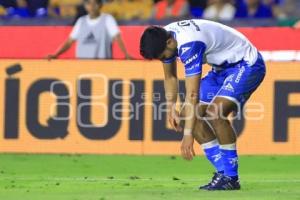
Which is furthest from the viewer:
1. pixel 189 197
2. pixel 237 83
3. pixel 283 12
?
pixel 283 12

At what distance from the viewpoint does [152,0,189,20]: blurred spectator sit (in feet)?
63.8

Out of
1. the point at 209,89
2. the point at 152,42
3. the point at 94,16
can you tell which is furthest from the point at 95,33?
the point at 152,42

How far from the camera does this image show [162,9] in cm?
1972

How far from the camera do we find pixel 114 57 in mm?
17531

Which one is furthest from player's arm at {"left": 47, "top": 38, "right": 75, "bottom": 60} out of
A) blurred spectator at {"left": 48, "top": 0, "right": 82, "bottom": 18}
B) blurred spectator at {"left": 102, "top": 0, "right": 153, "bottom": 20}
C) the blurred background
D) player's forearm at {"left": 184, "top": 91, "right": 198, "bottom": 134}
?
player's forearm at {"left": 184, "top": 91, "right": 198, "bottom": 134}

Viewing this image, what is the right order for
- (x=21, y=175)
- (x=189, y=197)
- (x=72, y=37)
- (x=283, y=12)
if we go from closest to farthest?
(x=189, y=197), (x=21, y=175), (x=72, y=37), (x=283, y=12)

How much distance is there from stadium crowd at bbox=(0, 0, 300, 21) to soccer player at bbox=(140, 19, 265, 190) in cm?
742

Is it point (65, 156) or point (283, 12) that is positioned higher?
point (283, 12)

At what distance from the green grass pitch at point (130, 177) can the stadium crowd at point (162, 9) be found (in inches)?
155

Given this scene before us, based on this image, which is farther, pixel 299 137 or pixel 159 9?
pixel 159 9

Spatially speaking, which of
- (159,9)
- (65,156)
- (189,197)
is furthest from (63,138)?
(189,197)

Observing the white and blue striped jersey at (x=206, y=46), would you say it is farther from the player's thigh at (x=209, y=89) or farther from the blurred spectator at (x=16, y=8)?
the blurred spectator at (x=16, y=8)

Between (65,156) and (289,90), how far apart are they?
314 centimetres

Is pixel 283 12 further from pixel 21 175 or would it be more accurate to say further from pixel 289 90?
pixel 21 175
